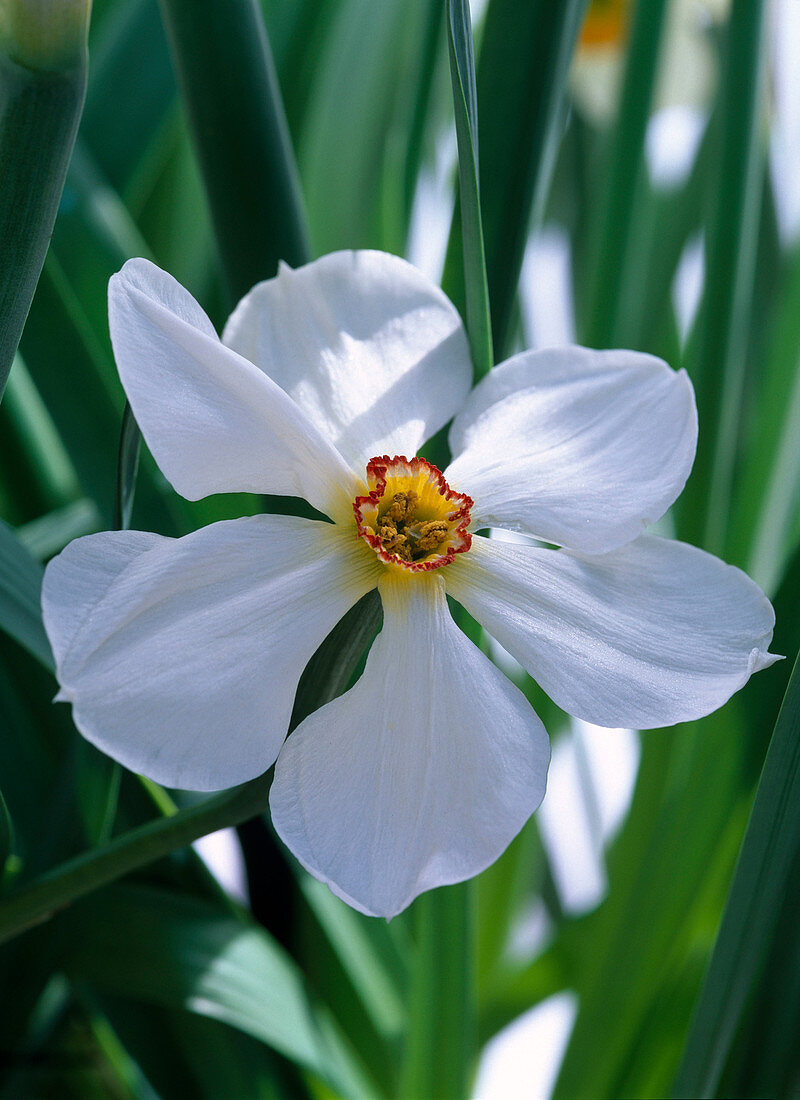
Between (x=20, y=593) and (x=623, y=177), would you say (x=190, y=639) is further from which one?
(x=623, y=177)

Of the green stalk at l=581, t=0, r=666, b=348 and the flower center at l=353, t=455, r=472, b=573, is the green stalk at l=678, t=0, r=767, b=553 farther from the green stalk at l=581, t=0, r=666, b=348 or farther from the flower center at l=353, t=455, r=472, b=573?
the flower center at l=353, t=455, r=472, b=573

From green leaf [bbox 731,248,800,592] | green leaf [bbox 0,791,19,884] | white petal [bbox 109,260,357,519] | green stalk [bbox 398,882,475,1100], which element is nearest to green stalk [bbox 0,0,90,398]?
white petal [bbox 109,260,357,519]

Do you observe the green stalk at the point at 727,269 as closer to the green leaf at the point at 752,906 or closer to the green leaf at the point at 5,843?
the green leaf at the point at 752,906

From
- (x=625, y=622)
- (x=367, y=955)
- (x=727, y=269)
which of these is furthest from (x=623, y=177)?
(x=367, y=955)

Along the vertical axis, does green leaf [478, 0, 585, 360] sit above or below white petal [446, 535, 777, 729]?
above

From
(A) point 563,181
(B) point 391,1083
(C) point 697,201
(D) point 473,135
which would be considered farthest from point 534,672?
(A) point 563,181
